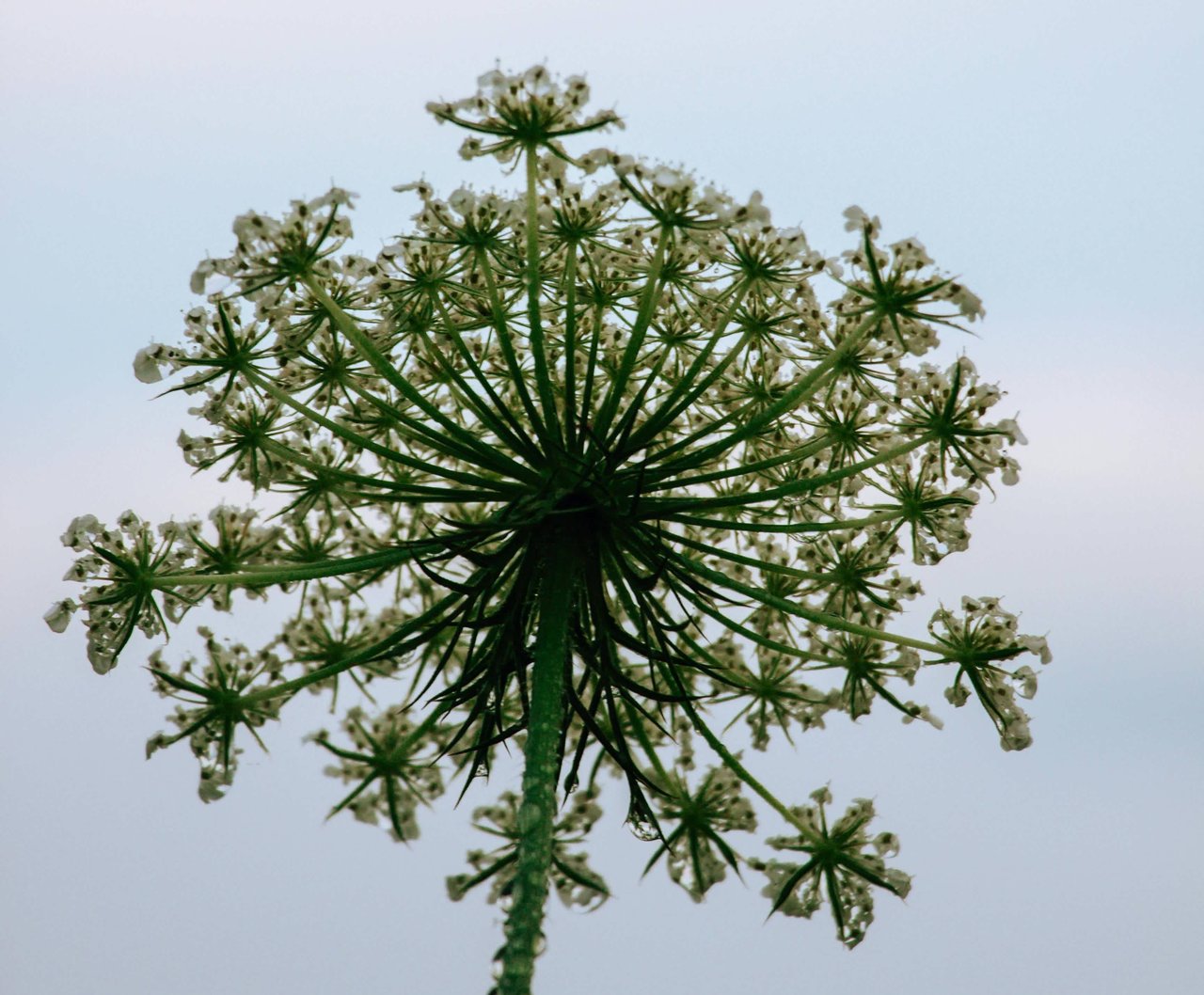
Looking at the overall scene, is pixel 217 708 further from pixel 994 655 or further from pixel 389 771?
pixel 994 655

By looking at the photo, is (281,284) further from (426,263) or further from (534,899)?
(534,899)

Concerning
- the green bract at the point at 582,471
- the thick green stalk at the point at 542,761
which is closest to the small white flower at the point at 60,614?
the green bract at the point at 582,471

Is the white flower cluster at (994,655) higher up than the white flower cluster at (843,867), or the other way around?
the white flower cluster at (994,655)

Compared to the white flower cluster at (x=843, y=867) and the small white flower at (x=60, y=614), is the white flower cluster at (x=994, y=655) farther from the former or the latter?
the small white flower at (x=60, y=614)

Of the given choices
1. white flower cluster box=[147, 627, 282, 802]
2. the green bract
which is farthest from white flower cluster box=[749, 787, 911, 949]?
white flower cluster box=[147, 627, 282, 802]

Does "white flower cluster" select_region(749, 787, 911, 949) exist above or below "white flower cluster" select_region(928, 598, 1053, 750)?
below

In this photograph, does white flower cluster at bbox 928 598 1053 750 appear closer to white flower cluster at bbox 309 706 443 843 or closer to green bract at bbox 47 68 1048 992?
green bract at bbox 47 68 1048 992

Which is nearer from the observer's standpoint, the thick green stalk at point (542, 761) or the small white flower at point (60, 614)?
the thick green stalk at point (542, 761)

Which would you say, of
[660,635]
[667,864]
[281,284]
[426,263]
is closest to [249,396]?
[281,284]

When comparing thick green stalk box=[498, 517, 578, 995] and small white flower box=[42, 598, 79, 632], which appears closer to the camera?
thick green stalk box=[498, 517, 578, 995]
